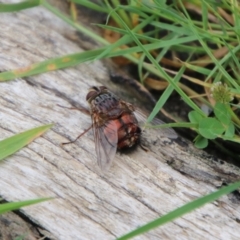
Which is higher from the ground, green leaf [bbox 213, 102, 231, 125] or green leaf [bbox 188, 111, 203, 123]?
green leaf [bbox 213, 102, 231, 125]

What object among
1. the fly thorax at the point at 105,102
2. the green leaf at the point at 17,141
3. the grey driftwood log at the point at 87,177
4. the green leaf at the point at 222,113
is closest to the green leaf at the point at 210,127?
the green leaf at the point at 222,113

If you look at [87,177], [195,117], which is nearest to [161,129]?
[195,117]

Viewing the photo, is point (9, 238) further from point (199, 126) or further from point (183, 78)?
point (183, 78)

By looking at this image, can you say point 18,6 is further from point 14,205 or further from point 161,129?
point 14,205

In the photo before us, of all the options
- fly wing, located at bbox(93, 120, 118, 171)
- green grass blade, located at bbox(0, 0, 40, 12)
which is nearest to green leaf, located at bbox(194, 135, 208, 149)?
fly wing, located at bbox(93, 120, 118, 171)

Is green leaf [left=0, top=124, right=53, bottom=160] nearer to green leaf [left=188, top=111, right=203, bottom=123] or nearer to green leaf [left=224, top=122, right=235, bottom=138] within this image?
green leaf [left=188, top=111, right=203, bottom=123]

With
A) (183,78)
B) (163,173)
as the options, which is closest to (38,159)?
(163,173)
